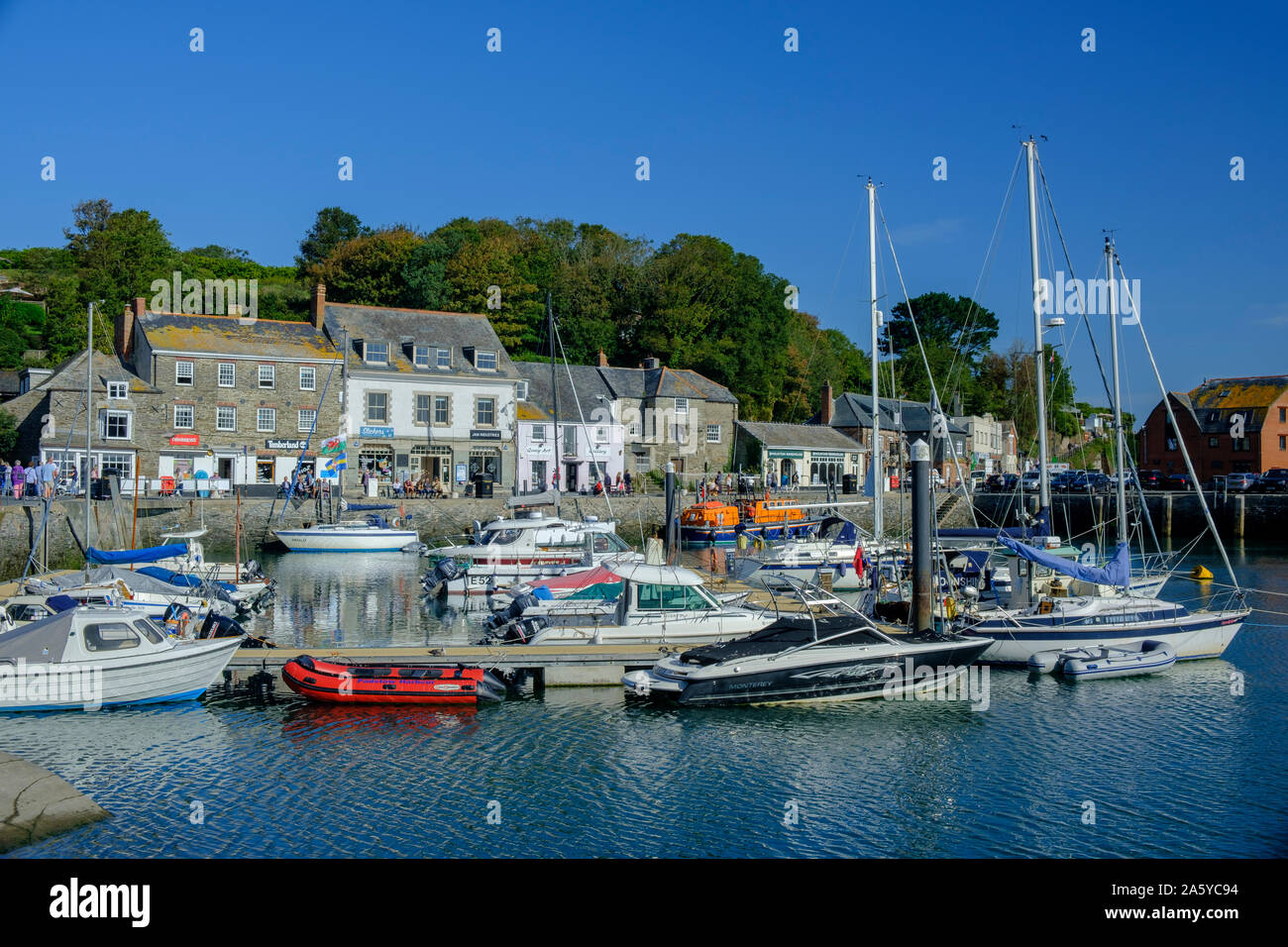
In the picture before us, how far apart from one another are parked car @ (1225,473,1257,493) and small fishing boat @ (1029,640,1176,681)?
162 feet

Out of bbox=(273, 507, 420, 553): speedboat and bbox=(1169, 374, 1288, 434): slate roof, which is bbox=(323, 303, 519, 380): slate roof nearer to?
bbox=(273, 507, 420, 553): speedboat

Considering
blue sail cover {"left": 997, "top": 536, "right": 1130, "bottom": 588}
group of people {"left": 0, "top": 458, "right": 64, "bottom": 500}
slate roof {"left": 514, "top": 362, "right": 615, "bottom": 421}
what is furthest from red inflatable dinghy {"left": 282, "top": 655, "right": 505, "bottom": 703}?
slate roof {"left": 514, "top": 362, "right": 615, "bottom": 421}

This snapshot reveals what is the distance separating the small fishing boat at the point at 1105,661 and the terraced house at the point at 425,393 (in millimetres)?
43262

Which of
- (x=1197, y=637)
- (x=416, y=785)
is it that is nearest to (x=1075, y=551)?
(x=1197, y=637)

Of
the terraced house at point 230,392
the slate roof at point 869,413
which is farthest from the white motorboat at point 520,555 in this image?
the slate roof at point 869,413

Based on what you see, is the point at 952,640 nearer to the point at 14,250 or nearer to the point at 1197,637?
the point at 1197,637

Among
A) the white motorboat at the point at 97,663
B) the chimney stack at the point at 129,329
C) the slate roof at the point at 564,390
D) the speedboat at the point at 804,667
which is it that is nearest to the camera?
the white motorboat at the point at 97,663

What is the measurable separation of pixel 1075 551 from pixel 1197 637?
1036cm

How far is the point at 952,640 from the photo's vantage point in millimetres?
21375

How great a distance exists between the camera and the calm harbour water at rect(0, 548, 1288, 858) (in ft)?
46.3

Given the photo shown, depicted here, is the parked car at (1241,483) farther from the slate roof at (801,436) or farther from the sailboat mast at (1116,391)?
the sailboat mast at (1116,391)

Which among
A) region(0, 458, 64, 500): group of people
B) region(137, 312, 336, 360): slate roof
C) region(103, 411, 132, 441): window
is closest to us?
region(0, 458, 64, 500): group of people

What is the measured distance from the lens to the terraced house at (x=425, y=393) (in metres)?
59.7
